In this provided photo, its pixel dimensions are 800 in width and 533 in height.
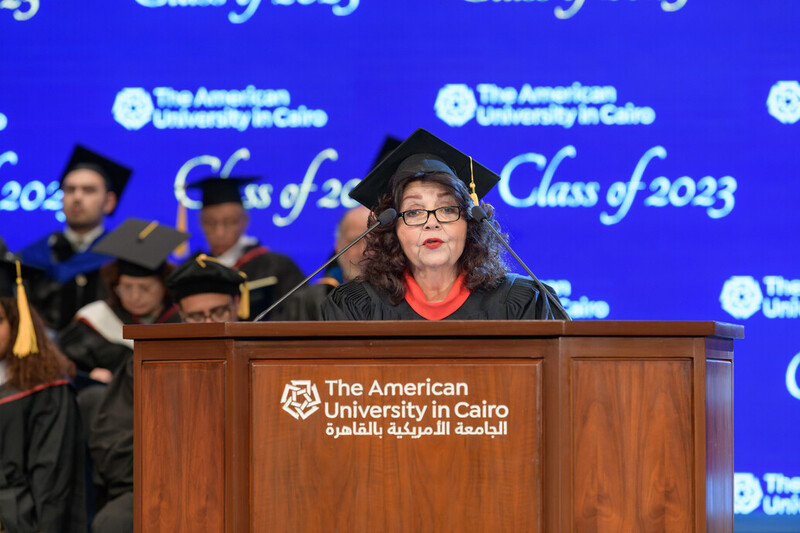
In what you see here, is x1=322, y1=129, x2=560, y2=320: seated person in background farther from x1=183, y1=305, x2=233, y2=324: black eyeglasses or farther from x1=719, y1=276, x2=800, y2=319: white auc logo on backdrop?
x1=719, y1=276, x2=800, y2=319: white auc logo on backdrop

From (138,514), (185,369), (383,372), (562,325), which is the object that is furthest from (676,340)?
(138,514)

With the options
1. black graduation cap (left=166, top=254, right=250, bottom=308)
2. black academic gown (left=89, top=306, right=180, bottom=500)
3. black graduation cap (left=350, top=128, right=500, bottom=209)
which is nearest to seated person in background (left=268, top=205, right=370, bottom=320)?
black graduation cap (left=166, top=254, right=250, bottom=308)

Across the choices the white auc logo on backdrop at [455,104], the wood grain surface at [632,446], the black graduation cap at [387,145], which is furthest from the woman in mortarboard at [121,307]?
the wood grain surface at [632,446]

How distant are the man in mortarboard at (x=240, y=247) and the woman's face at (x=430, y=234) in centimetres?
233

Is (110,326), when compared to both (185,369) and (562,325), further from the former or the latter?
(562,325)

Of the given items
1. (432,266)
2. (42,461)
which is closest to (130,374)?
(42,461)

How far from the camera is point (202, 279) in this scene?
175 inches

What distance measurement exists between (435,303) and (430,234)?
21cm

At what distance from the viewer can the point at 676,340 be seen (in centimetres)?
200

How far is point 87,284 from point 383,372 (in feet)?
12.0

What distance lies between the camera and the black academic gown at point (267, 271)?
5.05 meters

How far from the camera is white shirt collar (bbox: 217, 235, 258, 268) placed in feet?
16.8

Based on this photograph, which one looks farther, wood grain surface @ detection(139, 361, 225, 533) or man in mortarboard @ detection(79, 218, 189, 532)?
man in mortarboard @ detection(79, 218, 189, 532)

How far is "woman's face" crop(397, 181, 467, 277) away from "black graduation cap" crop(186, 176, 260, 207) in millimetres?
2390
